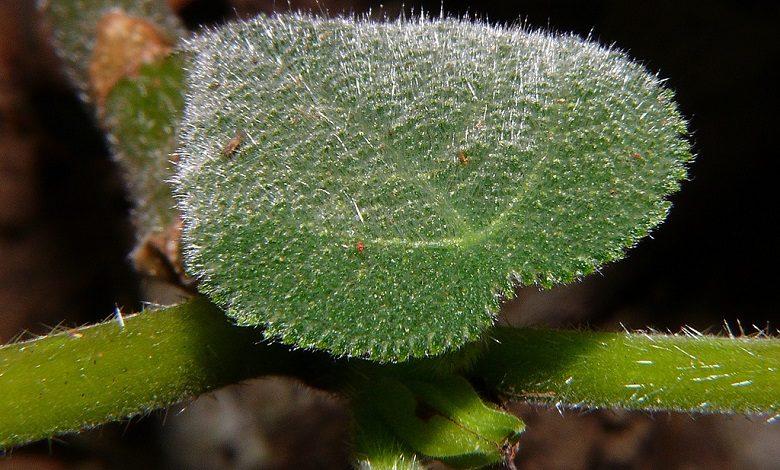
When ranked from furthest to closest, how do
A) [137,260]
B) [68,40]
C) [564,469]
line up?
[564,469] → [68,40] → [137,260]

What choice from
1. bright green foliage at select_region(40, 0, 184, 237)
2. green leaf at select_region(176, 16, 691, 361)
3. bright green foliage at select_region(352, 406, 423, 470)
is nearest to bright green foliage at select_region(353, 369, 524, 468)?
bright green foliage at select_region(352, 406, 423, 470)

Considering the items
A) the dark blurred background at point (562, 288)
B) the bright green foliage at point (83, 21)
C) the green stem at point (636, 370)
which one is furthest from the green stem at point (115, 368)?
the dark blurred background at point (562, 288)

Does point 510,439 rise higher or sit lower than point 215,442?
higher

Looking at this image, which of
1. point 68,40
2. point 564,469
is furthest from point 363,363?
point 564,469

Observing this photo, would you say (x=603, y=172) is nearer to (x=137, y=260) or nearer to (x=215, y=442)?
(x=137, y=260)

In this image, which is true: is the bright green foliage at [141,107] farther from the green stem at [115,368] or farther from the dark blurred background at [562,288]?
the green stem at [115,368]

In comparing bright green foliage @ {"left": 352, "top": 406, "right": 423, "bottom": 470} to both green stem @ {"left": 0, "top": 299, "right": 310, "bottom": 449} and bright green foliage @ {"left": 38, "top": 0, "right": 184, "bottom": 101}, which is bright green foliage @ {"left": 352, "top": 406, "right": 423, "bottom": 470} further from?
bright green foliage @ {"left": 38, "top": 0, "right": 184, "bottom": 101}
